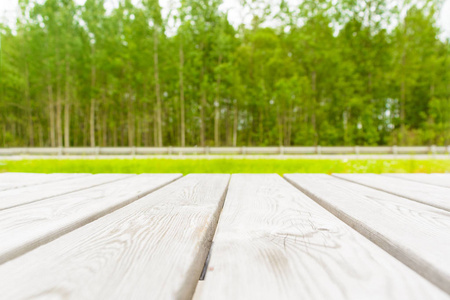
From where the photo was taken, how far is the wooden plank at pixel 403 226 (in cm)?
54

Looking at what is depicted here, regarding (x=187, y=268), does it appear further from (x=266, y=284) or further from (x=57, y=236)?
(x=57, y=236)

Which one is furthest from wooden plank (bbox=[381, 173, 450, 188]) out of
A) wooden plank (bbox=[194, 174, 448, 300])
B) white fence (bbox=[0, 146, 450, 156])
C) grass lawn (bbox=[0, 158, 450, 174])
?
white fence (bbox=[0, 146, 450, 156])

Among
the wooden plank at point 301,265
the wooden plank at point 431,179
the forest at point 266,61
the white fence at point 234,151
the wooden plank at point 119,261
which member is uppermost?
the forest at point 266,61

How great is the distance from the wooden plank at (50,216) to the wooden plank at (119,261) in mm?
38

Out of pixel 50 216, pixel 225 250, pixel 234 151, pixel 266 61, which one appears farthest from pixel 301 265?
pixel 266 61

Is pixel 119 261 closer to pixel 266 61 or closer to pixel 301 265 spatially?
pixel 301 265

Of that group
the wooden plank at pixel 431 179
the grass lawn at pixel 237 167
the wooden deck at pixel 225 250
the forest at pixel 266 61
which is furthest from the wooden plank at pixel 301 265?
the forest at pixel 266 61

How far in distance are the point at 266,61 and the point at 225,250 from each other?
73.3 ft

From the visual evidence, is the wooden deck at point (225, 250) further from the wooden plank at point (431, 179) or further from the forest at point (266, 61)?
the forest at point (266, 61)

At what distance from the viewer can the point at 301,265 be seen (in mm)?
555

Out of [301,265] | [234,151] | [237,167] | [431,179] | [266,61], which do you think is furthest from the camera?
[266,61]

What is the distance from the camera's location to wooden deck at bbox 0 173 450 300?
0.47 m

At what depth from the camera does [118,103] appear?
88.6 feet

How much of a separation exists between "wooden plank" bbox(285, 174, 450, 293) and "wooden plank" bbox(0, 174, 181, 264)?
83cm
